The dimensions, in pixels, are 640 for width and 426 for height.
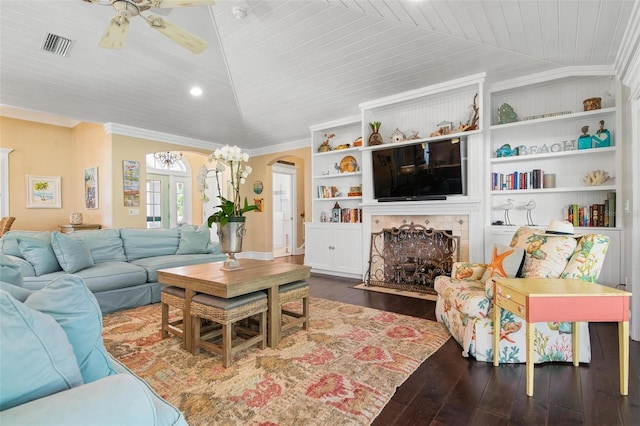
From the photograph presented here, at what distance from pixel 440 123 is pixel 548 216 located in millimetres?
1781

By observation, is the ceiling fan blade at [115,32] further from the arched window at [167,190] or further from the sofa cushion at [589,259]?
the arched window at [167,190]

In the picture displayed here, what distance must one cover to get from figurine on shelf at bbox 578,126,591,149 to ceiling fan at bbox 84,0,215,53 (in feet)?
13.1

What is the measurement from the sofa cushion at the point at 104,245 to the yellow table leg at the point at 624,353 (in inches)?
182

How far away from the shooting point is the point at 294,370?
2125mm

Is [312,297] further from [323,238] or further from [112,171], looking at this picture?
[112,171]

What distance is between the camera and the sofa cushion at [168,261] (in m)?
3.69

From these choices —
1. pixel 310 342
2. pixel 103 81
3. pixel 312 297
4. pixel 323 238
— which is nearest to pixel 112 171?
pixel 103 81

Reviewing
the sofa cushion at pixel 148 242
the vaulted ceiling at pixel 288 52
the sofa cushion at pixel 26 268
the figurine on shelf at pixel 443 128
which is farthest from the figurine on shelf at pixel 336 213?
the sofa cushion at pixel 26 268

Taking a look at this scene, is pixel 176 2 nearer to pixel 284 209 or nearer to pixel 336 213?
pixel 336 213

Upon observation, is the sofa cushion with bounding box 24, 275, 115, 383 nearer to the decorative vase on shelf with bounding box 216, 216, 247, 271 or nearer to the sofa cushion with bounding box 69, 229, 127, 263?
the decorative vase on shelf with bounding box 216, 216, 247, 271

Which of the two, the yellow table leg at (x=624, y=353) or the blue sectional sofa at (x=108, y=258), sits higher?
the blue sectional sofa at (x=108, y=258)

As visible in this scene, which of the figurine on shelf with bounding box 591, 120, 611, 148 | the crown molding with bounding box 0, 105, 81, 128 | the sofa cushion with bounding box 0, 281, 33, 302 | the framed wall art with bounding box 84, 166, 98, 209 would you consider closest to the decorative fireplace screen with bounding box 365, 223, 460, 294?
the figurine on shelf with bounding box 591, 120, 611, 148

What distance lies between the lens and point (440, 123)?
4.41 m

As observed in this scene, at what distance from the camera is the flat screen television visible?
4.09 meters
